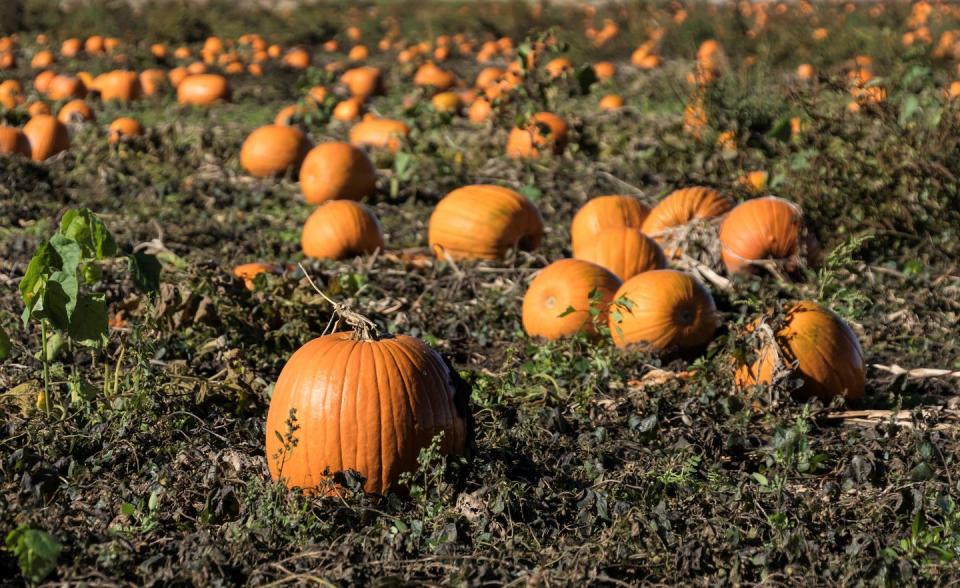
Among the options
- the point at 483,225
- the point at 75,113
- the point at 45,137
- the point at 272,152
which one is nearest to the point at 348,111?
the point at 75,113

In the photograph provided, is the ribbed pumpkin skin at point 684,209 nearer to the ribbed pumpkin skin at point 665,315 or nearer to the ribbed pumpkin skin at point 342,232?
the ribbed pumpkin skin at point 665,315

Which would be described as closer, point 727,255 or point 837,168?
point 727,255

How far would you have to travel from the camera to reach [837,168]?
22.7 ft

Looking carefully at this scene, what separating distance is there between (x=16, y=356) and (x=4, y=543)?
2001mm

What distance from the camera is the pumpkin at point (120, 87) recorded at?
45.0ft

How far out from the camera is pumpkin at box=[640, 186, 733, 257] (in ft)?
21.5

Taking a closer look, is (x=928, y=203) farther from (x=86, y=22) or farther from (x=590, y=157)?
(x=86, y=22)

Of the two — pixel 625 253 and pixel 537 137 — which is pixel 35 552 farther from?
pixel 537 137

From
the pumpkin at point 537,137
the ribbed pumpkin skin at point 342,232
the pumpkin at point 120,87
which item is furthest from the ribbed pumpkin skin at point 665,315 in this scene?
the pumpkin at point 120,87

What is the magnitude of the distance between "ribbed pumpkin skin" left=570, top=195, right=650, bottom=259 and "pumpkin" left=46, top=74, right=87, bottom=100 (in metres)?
8.89

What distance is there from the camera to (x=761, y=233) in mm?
6262

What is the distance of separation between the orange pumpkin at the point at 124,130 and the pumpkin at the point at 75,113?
1311 mm

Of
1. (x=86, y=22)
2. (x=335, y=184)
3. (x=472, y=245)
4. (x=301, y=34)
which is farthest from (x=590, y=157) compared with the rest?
(x=86, y=22)

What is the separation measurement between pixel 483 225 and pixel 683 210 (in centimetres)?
125
